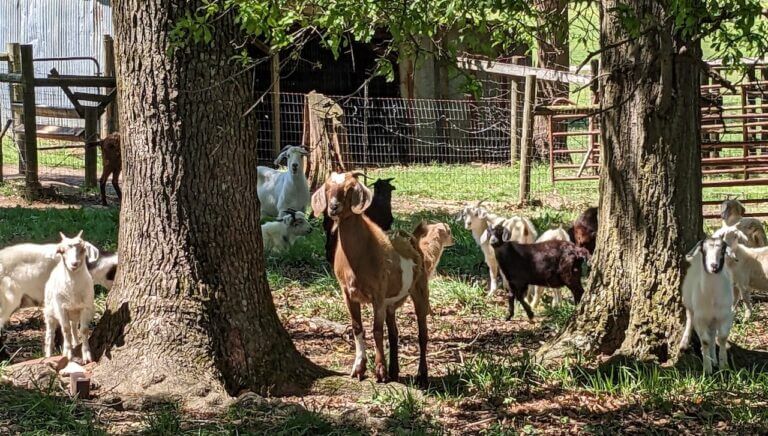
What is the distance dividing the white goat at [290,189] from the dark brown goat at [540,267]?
4.95m

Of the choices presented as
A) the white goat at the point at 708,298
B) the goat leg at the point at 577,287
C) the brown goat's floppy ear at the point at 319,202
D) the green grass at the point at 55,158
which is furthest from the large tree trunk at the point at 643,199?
the green grass at the point at 55,158

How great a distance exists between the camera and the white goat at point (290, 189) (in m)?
13.2

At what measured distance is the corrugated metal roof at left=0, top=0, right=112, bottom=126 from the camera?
21375mm

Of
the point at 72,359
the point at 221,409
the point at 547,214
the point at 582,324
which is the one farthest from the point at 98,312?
the point at 547,214

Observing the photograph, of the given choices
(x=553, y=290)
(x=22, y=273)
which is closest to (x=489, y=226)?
(x=553, y=290)

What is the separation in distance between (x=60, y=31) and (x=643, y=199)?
18.4 metres

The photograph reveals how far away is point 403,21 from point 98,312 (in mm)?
4342

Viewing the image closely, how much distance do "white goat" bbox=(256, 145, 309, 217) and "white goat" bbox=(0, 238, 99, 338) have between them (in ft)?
19.7

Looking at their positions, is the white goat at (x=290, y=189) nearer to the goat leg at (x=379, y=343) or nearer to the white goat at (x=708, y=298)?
the goat leg at (x=379, y=343)

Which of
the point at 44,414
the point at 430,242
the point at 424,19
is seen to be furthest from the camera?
the point at 430,242

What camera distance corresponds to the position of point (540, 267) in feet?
27.9

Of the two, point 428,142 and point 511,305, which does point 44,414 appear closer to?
point 511,305

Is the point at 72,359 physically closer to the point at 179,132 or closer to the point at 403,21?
the point at 179,132

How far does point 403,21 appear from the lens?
496cm
